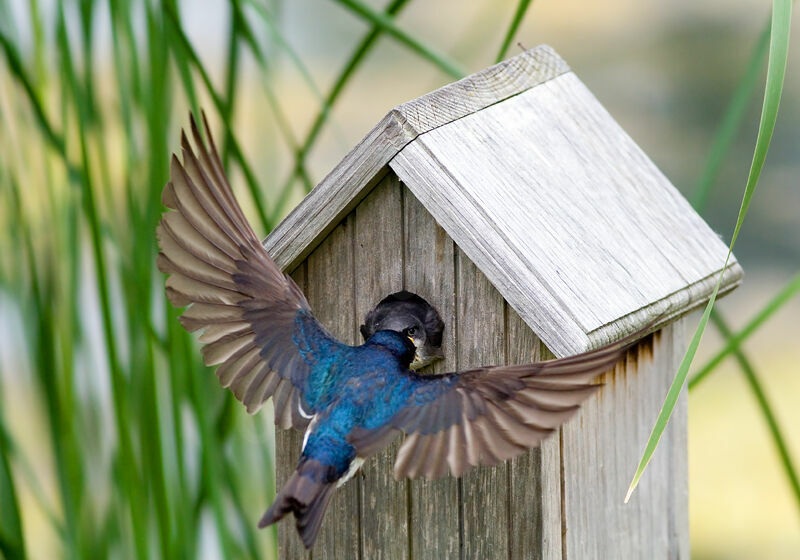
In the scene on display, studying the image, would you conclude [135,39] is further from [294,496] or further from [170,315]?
[294,496]

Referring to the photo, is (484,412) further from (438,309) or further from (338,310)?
(338,310)

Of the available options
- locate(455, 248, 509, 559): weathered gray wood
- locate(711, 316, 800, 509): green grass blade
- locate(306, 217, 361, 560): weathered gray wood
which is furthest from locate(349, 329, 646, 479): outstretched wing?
locate(711, 316, 800, 509): green grass blade

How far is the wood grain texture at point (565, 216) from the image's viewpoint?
1.15 metres

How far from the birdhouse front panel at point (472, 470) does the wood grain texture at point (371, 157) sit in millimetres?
38

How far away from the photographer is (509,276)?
45.1 inches

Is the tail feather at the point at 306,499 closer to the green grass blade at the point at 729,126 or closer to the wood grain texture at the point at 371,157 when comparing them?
the wood grain texture at the point at 371,157

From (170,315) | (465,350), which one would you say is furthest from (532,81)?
(170,315)

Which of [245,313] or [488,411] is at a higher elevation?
[245,313]

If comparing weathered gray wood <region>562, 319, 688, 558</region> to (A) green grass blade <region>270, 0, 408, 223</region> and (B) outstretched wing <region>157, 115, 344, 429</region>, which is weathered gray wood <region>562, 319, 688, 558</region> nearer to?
(B) outstretched wing <region>157, 115, 344, 429</region>


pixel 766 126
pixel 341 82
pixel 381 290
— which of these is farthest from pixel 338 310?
pixel 766 126

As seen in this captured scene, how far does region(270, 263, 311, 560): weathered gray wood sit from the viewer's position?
1.36 m

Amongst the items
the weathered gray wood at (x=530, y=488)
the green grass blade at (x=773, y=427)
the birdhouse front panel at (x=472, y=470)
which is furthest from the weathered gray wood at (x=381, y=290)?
the green grass blade at (x=773, y=427)

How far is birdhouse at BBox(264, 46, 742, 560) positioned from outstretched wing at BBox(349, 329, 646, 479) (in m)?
0.10

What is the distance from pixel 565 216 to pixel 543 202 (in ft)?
0.10
